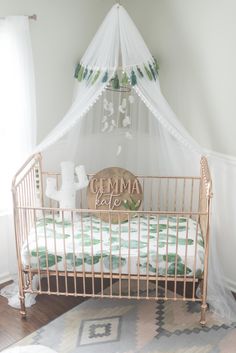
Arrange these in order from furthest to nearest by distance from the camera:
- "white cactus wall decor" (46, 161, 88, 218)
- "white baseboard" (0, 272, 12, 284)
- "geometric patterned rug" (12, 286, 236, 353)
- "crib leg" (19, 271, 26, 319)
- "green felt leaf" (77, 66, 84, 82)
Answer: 1. "white baseboard" (0, 272, 12, 284)
2. "white cactus wall decor" (46, 161, 88, 218)
3. "green felt leaf" (77, 66, 84, 82)
4. "crib leg" (19, 271, 26, 319)
5. "geometric patterned rug" (12, 286, 236, 353)

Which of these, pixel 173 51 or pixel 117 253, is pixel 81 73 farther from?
pixel 117 253

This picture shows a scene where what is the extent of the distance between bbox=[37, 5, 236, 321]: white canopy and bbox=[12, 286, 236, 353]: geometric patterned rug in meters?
0.24

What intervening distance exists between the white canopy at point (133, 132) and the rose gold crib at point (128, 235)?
0.15 m

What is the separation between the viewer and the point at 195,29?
3.20 meters

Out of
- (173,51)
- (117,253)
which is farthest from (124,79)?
(117,253)

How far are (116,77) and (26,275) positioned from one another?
156 centimetres

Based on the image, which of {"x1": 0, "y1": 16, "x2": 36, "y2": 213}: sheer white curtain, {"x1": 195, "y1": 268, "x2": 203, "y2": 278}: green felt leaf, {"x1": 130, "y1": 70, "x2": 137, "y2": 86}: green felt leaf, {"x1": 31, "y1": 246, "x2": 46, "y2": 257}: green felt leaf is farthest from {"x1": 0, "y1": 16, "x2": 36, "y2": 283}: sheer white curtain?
{"x1": 195, "y1": 268, "x2": 203, "y2": 278}: green felt leaf

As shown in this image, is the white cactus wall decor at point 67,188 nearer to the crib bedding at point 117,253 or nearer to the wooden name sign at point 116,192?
the wooden name sign at point 116,192

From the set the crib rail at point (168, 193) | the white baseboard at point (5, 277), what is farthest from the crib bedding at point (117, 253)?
the white baseboard at point (5, 277)

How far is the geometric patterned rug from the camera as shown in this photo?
2.76 meters

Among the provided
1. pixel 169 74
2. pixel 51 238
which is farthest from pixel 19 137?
pixel 169 74

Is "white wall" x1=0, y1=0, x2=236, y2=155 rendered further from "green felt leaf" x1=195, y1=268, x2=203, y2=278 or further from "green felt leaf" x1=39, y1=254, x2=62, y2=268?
"green felt leaf" x1=39, y1=254, x2=62, y2=268

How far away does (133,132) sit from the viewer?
3.66m

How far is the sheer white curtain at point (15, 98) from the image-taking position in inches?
120
